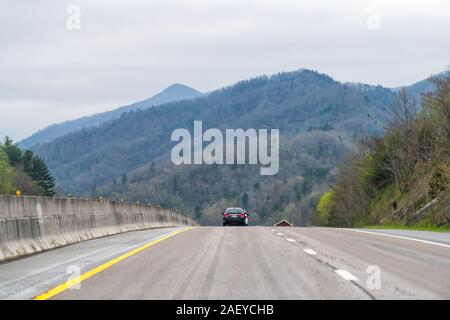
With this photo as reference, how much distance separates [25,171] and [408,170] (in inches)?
3969

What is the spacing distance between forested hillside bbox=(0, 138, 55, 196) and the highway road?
119 m

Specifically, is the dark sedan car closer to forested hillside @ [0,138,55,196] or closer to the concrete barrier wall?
the concrete barrier wall

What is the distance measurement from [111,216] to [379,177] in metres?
48.4

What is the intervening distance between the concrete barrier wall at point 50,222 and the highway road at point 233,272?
1.79ft

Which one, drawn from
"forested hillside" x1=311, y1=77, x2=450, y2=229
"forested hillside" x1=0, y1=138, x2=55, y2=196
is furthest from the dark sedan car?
"forested hillside" x1=0, y1=138, x2=55, y2=196

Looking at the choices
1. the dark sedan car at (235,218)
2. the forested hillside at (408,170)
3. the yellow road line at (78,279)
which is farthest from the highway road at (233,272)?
the dark sedan car at (235,218)

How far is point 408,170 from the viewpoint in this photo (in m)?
60.7

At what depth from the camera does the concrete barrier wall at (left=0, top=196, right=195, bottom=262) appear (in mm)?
16516

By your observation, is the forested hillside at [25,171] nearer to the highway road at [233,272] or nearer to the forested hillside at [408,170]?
the forested hillside at [408,170]

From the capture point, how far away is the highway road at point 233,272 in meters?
10.2

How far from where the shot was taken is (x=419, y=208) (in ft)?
151

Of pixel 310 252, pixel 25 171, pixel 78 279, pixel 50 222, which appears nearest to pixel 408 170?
pixel 50 222
